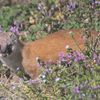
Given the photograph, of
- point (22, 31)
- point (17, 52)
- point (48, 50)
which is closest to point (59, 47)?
point (48, 50)

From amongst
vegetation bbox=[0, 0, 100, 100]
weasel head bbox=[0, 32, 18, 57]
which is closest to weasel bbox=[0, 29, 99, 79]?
weasel head bbox=[0, 32, 18, 57]

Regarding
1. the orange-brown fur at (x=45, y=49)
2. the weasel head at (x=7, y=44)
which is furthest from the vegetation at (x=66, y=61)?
the weasel head at (x=7, y=44)

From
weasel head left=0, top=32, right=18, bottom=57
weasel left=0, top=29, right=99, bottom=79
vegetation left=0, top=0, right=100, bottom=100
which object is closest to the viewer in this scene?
vegetation left=0, top=0, right=100, bottom=100

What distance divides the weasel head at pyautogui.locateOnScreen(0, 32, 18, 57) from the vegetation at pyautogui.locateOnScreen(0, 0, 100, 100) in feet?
1.98

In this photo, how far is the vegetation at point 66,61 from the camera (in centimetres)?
210

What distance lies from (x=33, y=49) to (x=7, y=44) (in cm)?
64

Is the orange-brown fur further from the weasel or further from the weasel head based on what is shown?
the weasel head

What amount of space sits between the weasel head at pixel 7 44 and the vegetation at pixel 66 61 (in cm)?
60

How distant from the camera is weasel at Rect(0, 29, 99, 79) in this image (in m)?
3.34

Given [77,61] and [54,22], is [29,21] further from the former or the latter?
[77,61]

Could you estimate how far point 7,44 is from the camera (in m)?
3.24

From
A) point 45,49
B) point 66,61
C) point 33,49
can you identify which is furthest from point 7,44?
point 66,61

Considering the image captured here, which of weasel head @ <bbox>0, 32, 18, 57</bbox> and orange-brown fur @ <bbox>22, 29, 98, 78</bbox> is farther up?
weasel head @ <bbox>0, 32, 18, 57</bbox>

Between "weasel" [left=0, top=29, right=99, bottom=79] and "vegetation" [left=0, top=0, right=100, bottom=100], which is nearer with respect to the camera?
"vegetation" [left=0, top=0, right=100, bottom=100]
